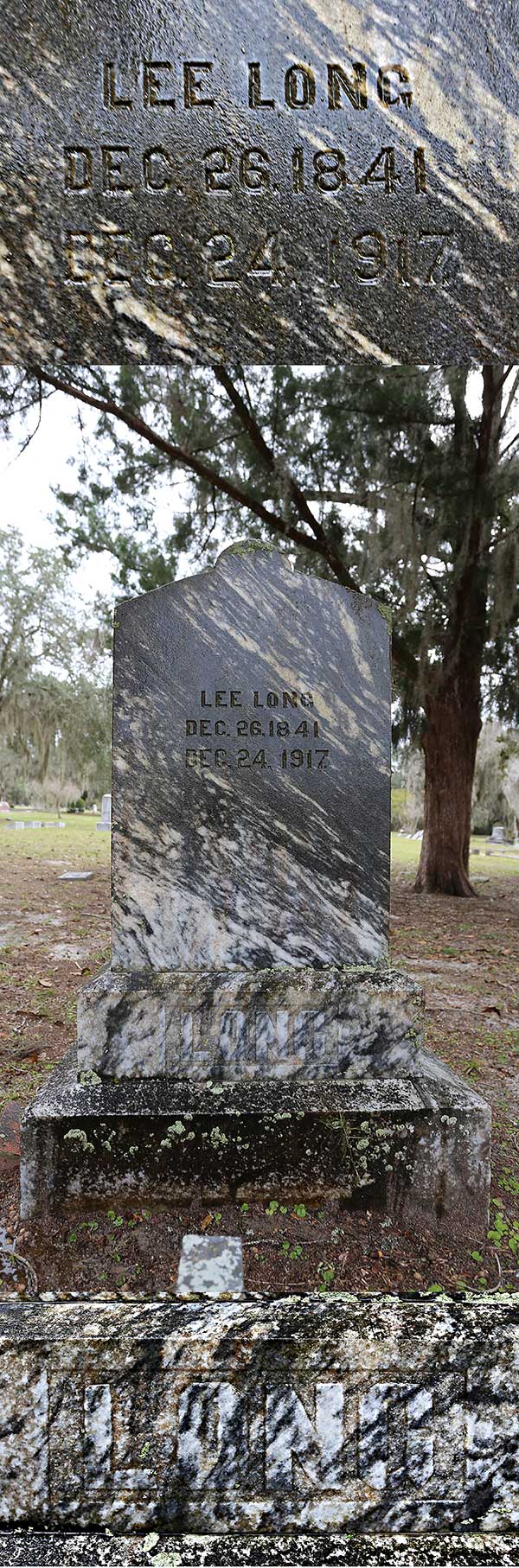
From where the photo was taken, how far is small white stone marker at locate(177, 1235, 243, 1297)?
203 cm

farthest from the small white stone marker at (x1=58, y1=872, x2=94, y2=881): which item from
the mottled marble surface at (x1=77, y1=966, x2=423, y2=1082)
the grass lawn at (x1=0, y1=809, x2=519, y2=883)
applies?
the mottled marble surface at (x1=77, y1=966, x2=423, y2=1082)

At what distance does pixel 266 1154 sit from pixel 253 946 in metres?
0.68

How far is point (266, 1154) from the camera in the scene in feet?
7.58

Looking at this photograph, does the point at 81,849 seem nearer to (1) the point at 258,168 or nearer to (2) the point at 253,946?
(2) the point at 253,946

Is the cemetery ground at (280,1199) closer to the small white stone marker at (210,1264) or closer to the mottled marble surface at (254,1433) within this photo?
the small white stone marker at (210,1264)

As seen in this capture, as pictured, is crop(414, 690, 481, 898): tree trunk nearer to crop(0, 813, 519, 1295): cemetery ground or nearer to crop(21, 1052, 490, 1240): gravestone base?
crop(0, 813, 519, 1295): cemetery ground

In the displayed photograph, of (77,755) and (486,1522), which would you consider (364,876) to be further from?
(77,755)

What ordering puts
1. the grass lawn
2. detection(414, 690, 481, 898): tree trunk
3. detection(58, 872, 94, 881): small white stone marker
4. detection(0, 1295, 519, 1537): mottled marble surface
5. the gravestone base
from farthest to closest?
the grass lawn < detection(58, 872, 94, 881): small white stone marker < detection(414, 690, 481, 898): tree trunk < the gravestone base < detection(0, 1295, 519, 1537): mottled marble surface

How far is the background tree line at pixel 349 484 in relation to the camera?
310 inches

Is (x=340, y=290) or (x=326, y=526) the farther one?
(x=326, y=526)

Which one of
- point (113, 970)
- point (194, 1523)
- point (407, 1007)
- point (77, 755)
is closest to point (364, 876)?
point (407, 1007)

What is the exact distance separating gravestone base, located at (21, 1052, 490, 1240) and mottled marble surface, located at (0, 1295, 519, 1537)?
148 cm

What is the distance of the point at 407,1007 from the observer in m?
2.59

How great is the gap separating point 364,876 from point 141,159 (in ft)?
6.97
